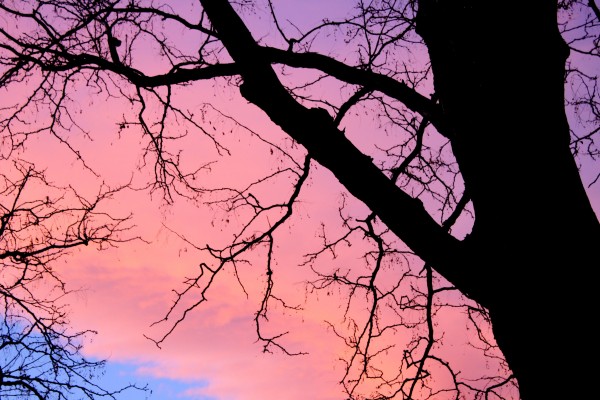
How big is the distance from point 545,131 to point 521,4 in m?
0.69

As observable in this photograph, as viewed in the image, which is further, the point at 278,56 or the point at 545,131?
the point at 278,56

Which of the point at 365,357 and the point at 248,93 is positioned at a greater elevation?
the point at 248,93

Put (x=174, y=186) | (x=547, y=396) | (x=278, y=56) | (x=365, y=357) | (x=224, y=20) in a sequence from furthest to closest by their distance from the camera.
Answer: (x=174, y=186) < (x=365, y=357) < (x=278, y=56) < (x=224, y=20) < (x=547, y=396)

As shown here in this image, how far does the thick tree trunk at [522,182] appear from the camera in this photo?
2086 millimetres

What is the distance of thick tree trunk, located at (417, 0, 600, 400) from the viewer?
6.84ft

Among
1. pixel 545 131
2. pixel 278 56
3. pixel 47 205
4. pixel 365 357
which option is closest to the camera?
pixel 545 131

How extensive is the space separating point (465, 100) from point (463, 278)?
853 mm

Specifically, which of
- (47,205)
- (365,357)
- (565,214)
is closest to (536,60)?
(565,214)

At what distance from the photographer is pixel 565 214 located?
7.27 ft

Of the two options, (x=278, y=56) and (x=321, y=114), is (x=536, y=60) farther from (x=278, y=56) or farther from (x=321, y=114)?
(x=278, y=56)

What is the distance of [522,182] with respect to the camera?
2.28 m

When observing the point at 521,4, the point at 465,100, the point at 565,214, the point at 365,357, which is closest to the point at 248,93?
the point at 465,100

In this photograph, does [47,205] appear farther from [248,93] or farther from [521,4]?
[521,4]

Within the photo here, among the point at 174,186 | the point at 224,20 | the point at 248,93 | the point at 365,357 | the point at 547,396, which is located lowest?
the point at 547,396
